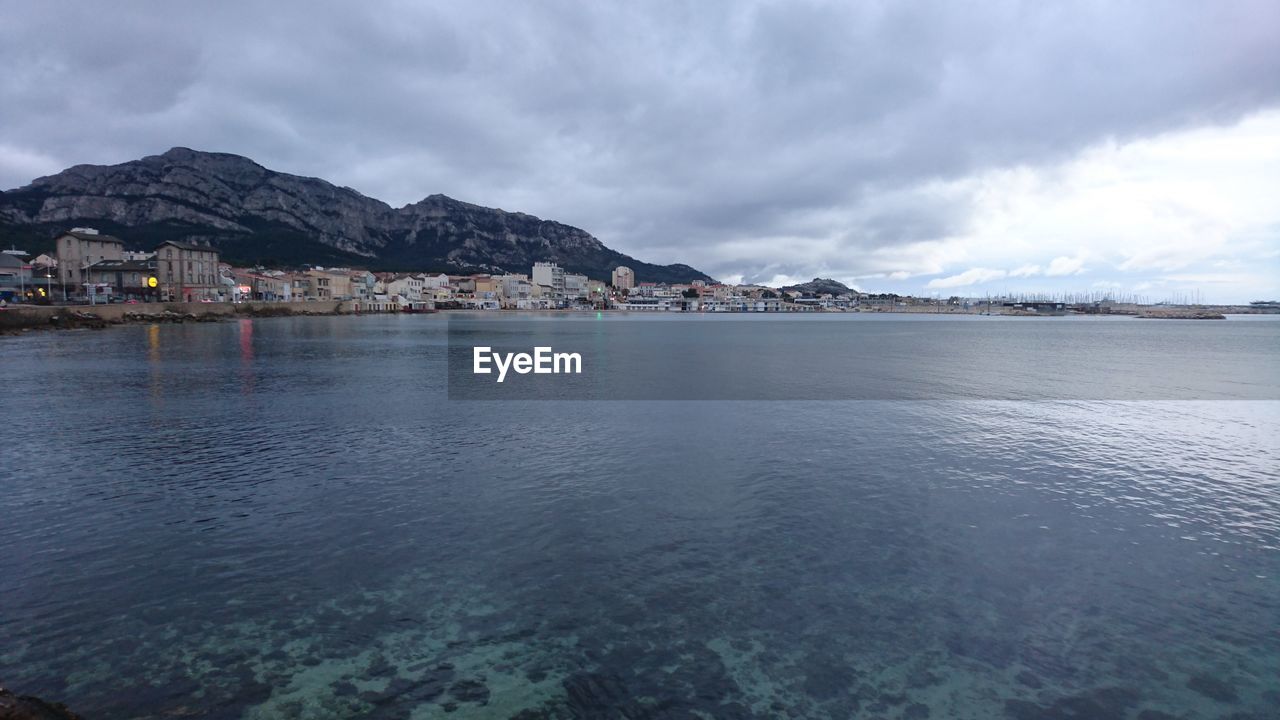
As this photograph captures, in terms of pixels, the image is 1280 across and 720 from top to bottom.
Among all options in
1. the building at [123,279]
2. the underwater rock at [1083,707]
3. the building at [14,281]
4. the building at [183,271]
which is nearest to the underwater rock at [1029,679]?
the underwater rock at [1083,707]

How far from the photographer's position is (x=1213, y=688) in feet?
25.5

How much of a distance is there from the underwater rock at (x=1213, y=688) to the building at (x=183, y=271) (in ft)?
406

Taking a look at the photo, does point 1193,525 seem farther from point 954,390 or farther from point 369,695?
point 954,390

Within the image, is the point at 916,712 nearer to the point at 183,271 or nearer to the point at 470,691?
the point at 470,691

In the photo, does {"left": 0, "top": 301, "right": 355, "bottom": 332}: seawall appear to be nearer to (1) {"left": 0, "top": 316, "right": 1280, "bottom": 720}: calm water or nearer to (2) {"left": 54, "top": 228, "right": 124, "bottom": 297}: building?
(2) {"left": 54, "top": 228, "right": 124, "bottom": 297}: building

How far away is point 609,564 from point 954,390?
28.2 meters

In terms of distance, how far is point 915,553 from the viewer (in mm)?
11570

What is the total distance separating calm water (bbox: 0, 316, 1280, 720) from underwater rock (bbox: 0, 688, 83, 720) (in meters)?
0.46

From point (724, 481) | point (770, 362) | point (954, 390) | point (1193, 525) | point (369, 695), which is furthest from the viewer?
point (770, 362)

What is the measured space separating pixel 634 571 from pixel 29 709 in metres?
7.34

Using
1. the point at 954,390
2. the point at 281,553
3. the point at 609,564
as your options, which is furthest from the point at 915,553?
the point at 954,390

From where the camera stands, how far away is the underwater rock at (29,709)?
19.4 feet

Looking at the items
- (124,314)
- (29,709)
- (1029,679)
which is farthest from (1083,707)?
(124,314)

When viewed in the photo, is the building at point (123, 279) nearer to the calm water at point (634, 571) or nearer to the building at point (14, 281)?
the building at point (14, 281)
